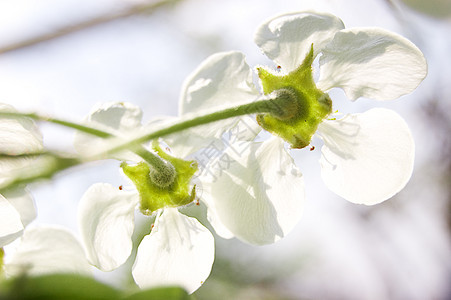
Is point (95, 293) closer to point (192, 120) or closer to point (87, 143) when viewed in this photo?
point (192, 120)

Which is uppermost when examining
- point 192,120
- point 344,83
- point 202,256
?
point 192,120

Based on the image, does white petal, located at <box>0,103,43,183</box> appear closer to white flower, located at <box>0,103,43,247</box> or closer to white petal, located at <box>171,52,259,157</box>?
white flower, located at <box>0,103,43,247</box>

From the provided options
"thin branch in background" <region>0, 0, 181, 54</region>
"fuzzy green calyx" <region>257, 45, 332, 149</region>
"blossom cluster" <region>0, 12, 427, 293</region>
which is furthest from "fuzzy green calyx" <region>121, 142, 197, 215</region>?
"thin branch in background" <region>0, 0, 181, 54</region>

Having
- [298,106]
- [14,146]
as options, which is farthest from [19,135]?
[298,106]

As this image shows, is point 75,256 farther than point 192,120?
Yes

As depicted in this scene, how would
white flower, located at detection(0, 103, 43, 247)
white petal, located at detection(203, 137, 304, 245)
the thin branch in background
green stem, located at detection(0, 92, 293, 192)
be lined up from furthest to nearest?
the thin branch in background < white petal, located at detection(203, 137, 304, 245) < white flower, located at detection(0, 103, 43, 247) < green stem, located at detection(0, 92, 293, 192)

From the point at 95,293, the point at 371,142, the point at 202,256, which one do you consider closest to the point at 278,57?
the point at 371,142

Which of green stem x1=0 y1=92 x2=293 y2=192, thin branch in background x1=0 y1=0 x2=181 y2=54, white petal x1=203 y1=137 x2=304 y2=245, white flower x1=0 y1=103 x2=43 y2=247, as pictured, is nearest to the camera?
green stem x1=0 y1=92 x2=293 y2=192

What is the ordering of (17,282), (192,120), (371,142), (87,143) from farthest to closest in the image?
1. (371,142)
2. (87,143)
3. (192,120)
4. (17,282)

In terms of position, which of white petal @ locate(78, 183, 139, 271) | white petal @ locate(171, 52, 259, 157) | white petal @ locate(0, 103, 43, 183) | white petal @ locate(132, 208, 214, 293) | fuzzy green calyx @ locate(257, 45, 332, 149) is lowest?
white petal @ locate(132, 208, 214, 293)
